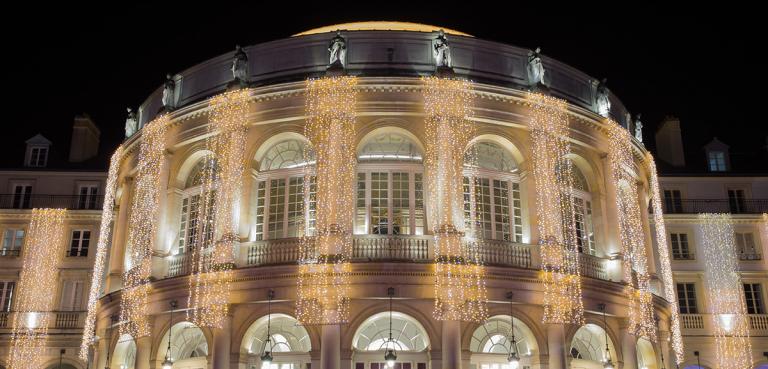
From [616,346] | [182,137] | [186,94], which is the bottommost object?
[616,346]

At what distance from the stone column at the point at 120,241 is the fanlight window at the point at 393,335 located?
9664 mm

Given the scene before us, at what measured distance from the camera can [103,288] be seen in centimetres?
3106

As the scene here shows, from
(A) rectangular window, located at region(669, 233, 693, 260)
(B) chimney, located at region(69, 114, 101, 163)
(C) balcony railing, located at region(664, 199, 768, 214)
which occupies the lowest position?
(A) rectangular window, located at region(669, 233, 693, 260)

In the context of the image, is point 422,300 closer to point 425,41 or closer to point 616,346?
point 616,346

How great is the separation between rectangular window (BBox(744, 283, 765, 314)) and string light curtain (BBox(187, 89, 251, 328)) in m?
24.7

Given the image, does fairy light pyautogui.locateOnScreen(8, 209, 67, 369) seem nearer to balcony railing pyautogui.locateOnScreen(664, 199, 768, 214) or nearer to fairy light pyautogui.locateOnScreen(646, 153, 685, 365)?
fairy light pyautogui.locateOnScreen(646, 153, 685, 365)

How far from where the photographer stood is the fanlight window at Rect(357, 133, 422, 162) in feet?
81.9

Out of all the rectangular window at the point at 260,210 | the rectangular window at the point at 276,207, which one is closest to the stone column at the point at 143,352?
the rectangular window at the point at 260,210

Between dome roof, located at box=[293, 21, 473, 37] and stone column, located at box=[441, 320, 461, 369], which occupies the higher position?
dome roof, located at box=[293, 21, 473, 37]

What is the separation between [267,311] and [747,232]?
25.2 metres

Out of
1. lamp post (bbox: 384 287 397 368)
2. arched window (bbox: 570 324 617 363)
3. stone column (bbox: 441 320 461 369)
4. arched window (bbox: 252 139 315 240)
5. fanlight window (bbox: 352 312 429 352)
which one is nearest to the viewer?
lamp post (bbox: 384 287 397 368)

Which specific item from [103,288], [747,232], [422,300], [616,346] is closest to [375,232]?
[422,300]

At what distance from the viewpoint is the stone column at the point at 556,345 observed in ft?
75.8

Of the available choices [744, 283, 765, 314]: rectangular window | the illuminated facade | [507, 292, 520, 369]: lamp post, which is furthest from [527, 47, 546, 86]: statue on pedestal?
[744, 283, 765, 314]: rectangular window
